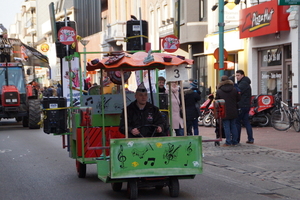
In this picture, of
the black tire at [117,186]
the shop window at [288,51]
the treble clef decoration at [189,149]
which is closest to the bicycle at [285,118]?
the shop window at [288,51]

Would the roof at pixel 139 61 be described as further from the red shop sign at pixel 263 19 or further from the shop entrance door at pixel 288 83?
the shop entrance door at pixel 288 83

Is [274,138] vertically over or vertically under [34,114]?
under

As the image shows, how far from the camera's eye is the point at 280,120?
20.1 meters

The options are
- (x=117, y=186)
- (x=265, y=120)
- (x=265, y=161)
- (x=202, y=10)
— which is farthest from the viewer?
(x=202, y=10)

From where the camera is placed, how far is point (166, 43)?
19.4 m

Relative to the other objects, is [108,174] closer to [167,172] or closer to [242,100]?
[167,172]

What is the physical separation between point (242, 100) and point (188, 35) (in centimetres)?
1606

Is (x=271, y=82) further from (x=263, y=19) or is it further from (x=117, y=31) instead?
(x=117, y=31)

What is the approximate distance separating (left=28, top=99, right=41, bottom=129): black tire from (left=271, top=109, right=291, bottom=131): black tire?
30.6 feet

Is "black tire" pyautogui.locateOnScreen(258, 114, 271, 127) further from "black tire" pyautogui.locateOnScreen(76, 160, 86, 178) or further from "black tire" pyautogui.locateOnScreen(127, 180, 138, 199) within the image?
"black tire" pyautogui.locateOnScreen(127, 180, 138, 199)

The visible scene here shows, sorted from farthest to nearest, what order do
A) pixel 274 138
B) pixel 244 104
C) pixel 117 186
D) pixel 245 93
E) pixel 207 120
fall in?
1. pixel 207 120
2. pixel 274 138
3. pixel 245 93
4. pixel 244 104
5. pixel 117 186

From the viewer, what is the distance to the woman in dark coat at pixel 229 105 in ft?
48.9

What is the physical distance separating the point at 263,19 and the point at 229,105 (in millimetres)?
9175

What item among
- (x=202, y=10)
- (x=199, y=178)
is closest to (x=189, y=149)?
(x=199, y=178)
